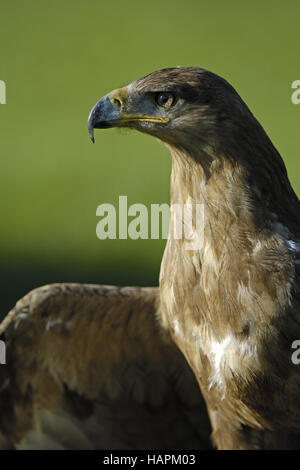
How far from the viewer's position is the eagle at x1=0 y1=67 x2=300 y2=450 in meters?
2.56

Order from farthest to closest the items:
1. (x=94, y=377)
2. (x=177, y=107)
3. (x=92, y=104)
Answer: (x=92, y=104) < (x=94, y=377) < (x=177, y=107)

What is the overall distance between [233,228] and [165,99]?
0.42 metres

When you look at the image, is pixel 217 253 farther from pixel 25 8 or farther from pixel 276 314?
pixel 25 8

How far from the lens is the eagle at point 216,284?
2557 millimetres

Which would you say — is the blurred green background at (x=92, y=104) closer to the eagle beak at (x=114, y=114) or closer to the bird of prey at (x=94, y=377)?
the bird of prey at (x=94, y=377)

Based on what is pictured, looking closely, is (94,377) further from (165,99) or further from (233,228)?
(165,99)

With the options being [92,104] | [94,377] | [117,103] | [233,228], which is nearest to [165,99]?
[117,103]

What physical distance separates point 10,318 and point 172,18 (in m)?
8.09

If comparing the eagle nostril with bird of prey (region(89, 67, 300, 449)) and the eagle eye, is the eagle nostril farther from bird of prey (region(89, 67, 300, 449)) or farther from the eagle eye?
the eagle eye

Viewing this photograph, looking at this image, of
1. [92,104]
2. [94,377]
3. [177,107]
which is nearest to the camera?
[177,107]

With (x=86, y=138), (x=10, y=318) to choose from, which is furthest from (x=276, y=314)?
(x=86, y=138)

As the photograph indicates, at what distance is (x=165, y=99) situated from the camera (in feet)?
8.50

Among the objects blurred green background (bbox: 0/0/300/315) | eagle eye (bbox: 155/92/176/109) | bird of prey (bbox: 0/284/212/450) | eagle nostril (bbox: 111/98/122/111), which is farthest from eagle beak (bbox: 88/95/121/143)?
blurred green background (bbox: 0/0/300/315)

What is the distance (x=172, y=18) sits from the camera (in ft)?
35.1
